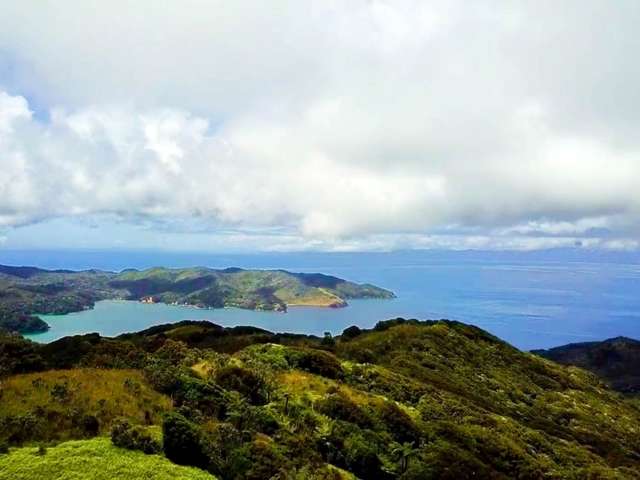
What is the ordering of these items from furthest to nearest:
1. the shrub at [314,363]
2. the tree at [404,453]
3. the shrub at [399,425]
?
the shrub at [314,363] → the shrub at [399,425] → the tree at [404,453]

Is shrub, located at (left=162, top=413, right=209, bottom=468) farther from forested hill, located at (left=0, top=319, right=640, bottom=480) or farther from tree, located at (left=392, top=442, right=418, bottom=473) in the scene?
tree, located at (left=392, top=442, right=418, bottom=473)

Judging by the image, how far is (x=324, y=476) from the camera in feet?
62.8

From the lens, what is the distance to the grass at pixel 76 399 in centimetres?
1798

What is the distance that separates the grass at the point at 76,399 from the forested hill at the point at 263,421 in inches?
2.5

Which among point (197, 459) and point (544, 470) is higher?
point (197, 459)

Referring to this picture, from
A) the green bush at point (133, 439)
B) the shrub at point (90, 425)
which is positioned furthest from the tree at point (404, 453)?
the shrub at point (90, 425)

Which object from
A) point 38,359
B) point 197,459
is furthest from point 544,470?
point 38,359

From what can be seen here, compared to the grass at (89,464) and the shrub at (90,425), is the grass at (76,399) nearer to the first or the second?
the shrub at (90,425)

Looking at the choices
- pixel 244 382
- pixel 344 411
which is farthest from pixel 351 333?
pixel 244 382

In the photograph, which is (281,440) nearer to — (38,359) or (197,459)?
(197,459)

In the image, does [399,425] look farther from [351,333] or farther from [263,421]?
[351,333]

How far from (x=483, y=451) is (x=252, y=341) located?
112 ft

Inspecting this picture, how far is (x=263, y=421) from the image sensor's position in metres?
22.4

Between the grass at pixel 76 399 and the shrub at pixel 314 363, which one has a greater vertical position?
the grass at pixel 76 399
